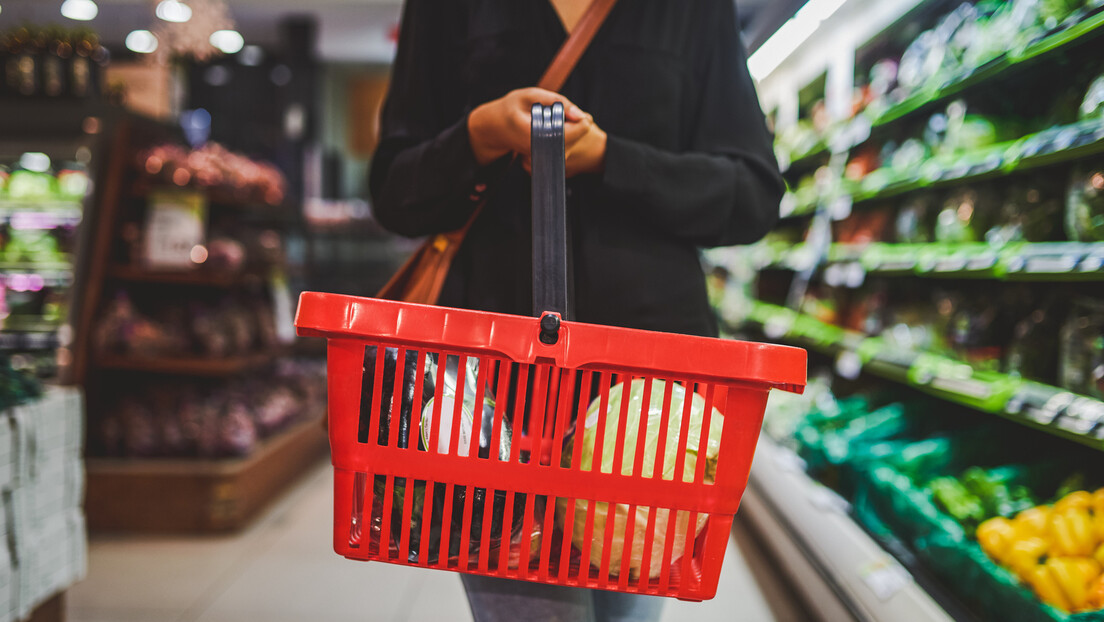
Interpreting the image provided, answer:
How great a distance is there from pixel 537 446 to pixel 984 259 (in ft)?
6.46

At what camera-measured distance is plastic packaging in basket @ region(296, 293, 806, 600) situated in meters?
0.62

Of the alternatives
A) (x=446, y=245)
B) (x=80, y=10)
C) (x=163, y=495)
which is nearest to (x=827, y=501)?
(x=446, y=245)

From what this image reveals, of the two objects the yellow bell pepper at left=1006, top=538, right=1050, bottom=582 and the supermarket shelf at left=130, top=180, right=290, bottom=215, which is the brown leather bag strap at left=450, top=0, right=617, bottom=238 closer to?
the yellow bell pepper at left=1006, top=538, right=1050, bottom=582

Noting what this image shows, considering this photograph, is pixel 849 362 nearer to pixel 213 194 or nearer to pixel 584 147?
pixel 584 147

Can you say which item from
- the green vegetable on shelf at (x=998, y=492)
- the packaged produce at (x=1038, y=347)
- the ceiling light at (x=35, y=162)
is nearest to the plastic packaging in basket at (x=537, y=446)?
the green vegetable on shelf at (x=998, y=492)

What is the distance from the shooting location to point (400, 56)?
1074 millimetres

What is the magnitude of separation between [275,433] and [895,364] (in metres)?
2.77

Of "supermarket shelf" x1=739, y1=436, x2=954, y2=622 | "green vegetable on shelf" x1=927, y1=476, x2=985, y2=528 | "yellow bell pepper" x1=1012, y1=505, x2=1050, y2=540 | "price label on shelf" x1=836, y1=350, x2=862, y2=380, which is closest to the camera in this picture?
"yellow bell pepper" x1=1012, y1=505, x2=1050, y2=540

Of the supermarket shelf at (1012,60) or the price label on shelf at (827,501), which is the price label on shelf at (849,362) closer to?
the price label on shelf at (827,501)

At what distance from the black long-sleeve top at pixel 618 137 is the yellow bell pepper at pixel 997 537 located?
1.16m

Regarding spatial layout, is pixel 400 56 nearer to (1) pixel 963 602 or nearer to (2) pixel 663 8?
Answer: (2) pixel 663 8

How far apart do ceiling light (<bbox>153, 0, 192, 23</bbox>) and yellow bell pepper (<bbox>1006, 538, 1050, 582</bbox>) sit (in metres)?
5.51

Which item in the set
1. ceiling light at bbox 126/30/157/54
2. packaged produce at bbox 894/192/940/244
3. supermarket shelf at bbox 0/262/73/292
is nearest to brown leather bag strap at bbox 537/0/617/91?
packaged produce at bbox 894/192/940/244

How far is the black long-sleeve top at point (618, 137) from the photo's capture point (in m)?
0.98
